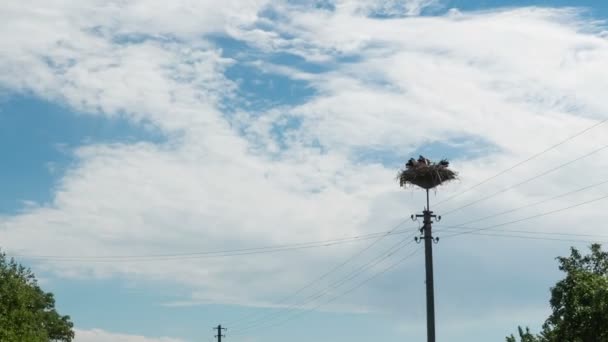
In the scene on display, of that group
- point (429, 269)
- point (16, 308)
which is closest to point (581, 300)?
point (429, 269)

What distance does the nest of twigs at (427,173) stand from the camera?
3800 centimetres

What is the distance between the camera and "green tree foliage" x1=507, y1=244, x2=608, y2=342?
1501 inches

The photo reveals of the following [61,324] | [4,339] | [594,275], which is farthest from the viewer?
[61,324]

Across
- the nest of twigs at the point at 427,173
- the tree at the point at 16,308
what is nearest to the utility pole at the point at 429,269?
the nest of twigs at the point at 427,173

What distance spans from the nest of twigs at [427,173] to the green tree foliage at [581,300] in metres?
8.04

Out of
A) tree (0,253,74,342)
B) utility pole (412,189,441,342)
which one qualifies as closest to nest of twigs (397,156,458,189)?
utility pole (412,189,441,342)

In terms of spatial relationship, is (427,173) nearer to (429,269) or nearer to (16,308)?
(429,269)

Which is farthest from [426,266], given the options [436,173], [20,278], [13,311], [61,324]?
[61,324]

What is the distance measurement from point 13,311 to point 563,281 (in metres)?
33.5

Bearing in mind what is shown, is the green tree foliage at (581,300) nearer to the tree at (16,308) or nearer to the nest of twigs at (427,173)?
the nest of twigs at (427,173)

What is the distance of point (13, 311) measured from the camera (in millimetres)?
55750

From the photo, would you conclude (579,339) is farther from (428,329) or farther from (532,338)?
(532,338)

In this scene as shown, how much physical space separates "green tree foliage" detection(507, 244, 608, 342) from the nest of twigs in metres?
8.04

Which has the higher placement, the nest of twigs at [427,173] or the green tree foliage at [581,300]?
the nest of twigs at [427,173]
